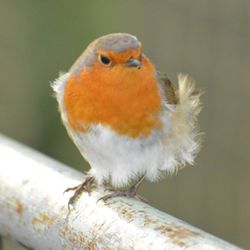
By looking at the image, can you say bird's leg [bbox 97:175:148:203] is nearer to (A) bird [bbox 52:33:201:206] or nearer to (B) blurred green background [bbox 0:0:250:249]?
(A) bird [bbox 52:33:201:206]

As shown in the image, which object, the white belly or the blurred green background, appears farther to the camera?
the blurred green background

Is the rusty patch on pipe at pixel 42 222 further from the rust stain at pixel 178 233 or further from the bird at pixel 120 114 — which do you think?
the bird at pixel 120 114

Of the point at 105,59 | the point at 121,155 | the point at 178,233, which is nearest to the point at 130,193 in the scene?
the point at 121,155

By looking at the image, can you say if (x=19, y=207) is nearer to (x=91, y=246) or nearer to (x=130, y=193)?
(x=91, y=246)

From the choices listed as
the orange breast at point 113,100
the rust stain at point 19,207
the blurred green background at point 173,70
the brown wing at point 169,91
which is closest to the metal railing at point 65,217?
the rust stain at point 19,207

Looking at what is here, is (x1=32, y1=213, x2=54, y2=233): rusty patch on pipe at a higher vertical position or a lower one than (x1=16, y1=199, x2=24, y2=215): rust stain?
higher

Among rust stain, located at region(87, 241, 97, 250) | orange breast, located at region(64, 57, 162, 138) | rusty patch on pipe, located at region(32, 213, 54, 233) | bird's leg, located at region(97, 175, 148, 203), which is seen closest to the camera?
rust stain, located at region(87, 241, 97, 250)

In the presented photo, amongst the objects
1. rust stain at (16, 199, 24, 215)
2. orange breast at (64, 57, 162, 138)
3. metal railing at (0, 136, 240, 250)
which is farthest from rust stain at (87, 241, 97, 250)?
orange breast at (64, 57, 162, 138)

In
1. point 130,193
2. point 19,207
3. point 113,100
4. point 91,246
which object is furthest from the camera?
point 113,100

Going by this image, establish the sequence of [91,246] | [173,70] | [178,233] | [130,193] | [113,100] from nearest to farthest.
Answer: [178,233], [91,246], [130,193], [113,100], [173,70]
